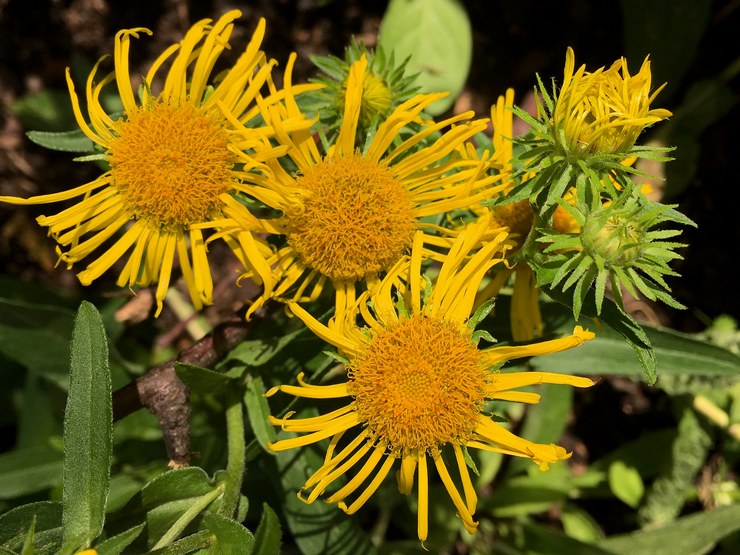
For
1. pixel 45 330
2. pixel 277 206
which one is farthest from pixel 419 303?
pixel 45 330

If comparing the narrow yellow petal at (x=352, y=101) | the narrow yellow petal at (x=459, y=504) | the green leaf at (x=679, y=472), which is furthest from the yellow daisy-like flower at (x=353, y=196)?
the green leaf at (x=679, y=472)

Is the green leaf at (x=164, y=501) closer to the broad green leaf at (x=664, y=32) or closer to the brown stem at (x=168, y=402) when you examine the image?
the brown stem at (x=168, y=402)

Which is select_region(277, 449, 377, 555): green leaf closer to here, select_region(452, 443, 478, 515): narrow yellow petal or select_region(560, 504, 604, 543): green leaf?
select_region(452, 443, 478, 515): narrow yellow petal

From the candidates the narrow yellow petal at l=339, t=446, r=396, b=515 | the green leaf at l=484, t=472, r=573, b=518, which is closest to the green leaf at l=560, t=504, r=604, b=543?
the green leaf at l=484, t=472, r=573, b=518

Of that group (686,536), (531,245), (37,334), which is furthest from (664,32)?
(37,334)

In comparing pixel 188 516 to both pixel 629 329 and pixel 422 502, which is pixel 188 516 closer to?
pixel 422 502

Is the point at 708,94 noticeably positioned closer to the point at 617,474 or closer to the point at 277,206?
the point at 617,474
